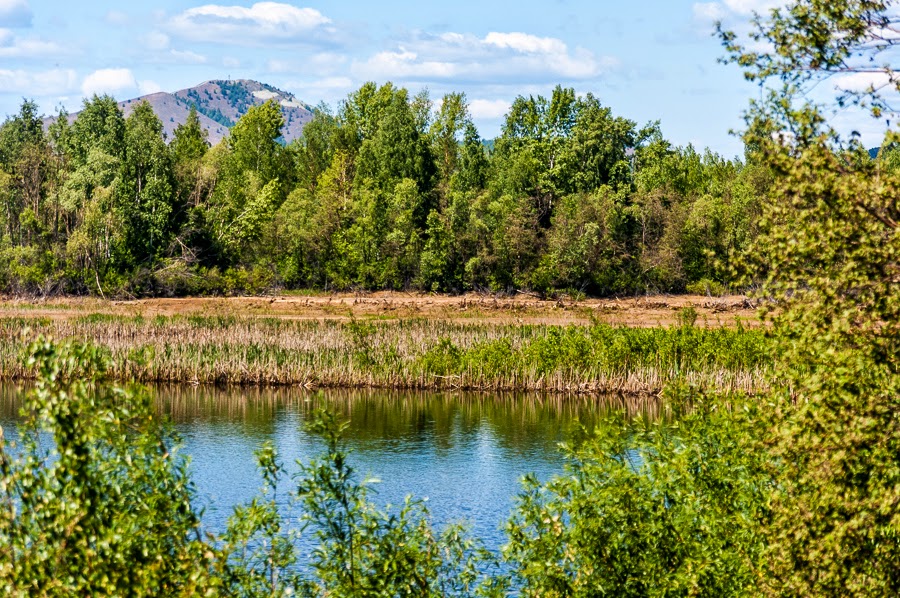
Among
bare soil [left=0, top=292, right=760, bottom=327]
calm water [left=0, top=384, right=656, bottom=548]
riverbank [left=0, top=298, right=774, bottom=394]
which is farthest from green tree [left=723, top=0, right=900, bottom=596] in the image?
bare soil [left=0, top=292, right=760, bottom=327]

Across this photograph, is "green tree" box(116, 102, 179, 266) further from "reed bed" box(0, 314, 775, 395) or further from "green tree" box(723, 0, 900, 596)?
"green tree" box(723, 0, 900, 596)

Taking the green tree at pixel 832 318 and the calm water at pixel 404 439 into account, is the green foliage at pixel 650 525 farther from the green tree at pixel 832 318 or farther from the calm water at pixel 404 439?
the calm water at pixel 404 439

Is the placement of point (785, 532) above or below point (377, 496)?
above

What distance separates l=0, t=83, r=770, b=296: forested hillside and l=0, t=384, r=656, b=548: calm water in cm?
3178

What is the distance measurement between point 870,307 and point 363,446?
22.6m

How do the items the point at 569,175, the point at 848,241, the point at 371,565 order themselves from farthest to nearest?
the point at 569,175 < the point at 371,565 < the point at 848,241

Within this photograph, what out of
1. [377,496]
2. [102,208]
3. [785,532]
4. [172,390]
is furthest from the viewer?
[102,208]

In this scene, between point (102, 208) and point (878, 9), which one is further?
point (102, 208)

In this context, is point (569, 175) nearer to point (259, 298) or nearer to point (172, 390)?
point (259, 298)

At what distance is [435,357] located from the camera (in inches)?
1549

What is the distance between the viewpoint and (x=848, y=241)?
9.23 meters

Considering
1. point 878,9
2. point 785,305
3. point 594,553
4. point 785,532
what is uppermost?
point 878,9

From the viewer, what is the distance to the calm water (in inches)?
974

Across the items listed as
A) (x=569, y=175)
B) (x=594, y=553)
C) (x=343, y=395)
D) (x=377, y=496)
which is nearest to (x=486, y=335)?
(x=343, y=395)
